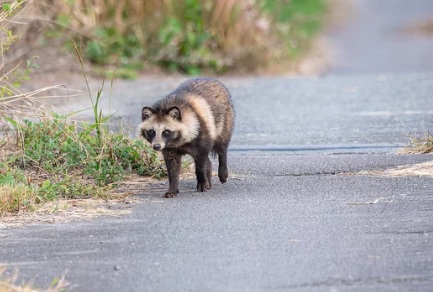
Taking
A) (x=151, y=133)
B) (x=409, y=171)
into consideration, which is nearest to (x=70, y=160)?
(x=151, y=133)

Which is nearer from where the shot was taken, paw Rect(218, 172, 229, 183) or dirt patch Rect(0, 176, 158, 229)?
dirt patch Rect(0, 176, 158, 229)

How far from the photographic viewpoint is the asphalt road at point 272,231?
22.3 feet

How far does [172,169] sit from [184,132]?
1.17 feet

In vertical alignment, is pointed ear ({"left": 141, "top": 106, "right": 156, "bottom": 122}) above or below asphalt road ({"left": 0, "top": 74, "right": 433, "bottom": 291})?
above

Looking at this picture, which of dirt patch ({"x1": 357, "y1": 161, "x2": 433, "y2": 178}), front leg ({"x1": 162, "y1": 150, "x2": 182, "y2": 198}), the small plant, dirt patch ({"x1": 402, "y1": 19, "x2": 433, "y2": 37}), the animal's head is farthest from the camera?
dirt patch ({"x1": 402, "y1": 19, "x2": 433, "y2": 37})

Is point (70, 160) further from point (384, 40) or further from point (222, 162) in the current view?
point (384, 40)

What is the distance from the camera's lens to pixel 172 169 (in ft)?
32.7

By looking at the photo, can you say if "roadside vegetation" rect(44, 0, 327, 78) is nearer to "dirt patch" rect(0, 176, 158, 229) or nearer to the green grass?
the green grass

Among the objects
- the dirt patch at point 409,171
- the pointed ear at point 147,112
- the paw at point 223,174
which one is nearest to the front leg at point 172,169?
the pointed ear at point 147,112

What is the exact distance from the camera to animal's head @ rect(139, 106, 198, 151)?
32.8 feet

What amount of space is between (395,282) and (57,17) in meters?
12.7

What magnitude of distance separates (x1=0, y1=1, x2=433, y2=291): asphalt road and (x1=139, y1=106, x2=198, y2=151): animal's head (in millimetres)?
447

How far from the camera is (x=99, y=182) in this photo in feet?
32.7

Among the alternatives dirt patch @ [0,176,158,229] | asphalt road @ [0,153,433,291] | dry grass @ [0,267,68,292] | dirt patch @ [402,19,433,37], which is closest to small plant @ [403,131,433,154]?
asphalt road @ [0,153,433,291]
